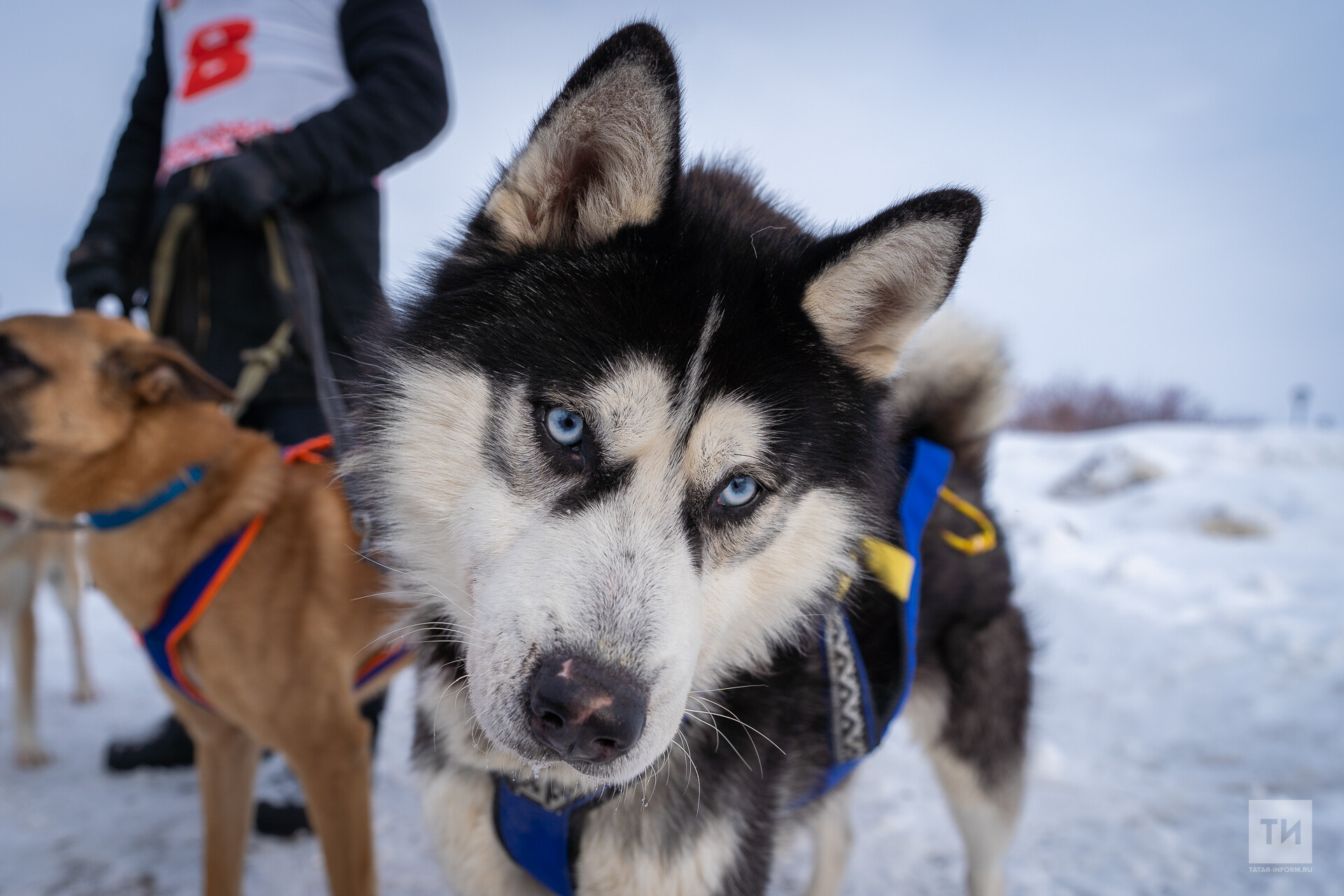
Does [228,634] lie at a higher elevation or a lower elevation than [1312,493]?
higher

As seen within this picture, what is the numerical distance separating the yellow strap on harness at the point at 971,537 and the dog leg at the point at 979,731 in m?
0.24

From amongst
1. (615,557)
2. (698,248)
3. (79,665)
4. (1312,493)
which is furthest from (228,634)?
(1312,493)

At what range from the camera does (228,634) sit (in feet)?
6.01

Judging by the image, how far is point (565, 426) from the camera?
118 centimetres

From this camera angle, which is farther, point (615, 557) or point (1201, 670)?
point (1201, 670)

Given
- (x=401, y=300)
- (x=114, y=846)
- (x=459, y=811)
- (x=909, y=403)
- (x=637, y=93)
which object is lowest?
(x=114, y=846)

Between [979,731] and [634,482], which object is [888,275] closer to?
[634,482]

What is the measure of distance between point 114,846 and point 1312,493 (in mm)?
8133

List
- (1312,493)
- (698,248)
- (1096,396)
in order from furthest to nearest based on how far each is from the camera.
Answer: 1. (1096,396)
2. (1312,493)
3. (698,248)

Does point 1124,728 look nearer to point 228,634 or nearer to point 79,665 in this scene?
point 228,634

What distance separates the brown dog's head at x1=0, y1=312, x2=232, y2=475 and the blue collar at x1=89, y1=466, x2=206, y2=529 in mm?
181

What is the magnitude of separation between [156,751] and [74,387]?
1664 millimetres

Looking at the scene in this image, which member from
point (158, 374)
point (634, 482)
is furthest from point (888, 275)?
point (158, 374)

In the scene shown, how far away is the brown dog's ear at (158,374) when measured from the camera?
2.02 metres
